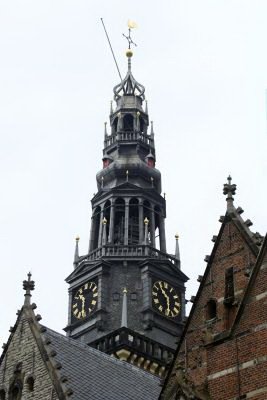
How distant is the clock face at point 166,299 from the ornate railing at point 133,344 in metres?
6.37

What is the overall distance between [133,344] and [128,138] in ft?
66.8

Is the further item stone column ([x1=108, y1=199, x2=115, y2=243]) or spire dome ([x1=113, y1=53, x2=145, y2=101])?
spire dome ([x1=113, y1=53, x2=145, y2=101])

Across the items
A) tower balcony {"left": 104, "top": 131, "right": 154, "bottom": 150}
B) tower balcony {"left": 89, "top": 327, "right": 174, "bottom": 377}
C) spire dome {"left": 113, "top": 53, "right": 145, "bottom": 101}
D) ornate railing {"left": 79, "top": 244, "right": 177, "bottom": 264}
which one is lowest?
tower balcony {"left": 89, "top": 327, "right": 174, "bottom": 377}

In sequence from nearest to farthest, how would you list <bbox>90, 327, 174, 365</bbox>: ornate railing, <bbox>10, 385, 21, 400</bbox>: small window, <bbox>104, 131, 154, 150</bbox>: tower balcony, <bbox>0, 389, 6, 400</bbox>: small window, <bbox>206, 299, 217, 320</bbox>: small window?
<bbox>206, 299, 217, 320</bbox>: small window → <bbox>10, 385, 21, 400</bbox>: small window → <bbox>0, 389, 6, 400</bbox>: small window → <bbox>90, 327, 174, 365</bbox>: ornate railing → <bbox>104, 131, 154, 150</bbox>: tower balcony

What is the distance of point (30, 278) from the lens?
3159cm

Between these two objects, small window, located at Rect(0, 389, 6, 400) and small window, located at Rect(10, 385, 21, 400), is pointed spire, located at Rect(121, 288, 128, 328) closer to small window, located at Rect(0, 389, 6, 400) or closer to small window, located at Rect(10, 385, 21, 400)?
small window, located at Rect(0, 389, 6, 400)

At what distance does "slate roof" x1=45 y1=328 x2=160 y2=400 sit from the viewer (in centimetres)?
2844

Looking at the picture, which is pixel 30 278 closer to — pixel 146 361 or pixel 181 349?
pixel 181 349

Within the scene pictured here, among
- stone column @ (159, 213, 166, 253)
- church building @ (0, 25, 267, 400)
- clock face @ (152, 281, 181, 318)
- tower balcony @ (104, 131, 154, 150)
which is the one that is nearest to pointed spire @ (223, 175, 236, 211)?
church building @ (0, 25, 267, 400)

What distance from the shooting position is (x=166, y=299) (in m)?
64.2

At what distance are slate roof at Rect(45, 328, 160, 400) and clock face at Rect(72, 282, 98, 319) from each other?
1210 inches

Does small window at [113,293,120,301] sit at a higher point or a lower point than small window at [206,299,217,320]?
higher

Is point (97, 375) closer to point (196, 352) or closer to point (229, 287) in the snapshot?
point (196, 352)

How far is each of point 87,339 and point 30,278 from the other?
30.0m
